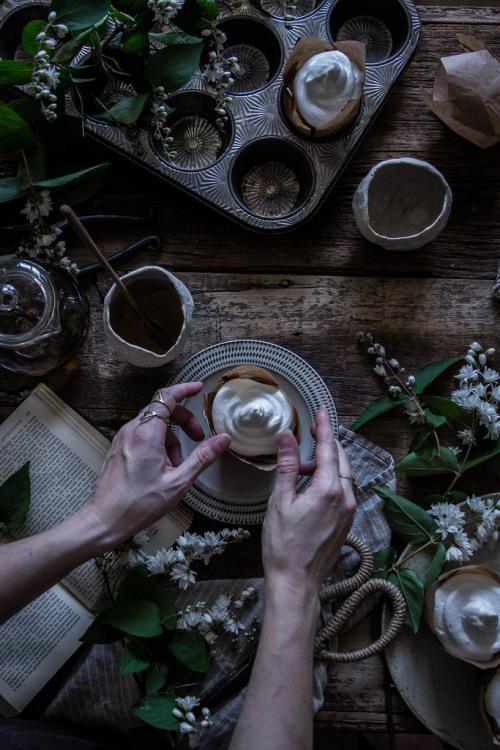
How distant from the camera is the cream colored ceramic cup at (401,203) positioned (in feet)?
3.72

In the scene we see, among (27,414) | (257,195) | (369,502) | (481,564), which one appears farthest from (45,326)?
(481,564)

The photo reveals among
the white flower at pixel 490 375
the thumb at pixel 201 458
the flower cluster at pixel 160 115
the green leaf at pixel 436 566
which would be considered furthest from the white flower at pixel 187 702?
the flower cluster at pixel 160 115

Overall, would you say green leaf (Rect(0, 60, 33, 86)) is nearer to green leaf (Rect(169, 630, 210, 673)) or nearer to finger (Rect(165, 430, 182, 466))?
finger (Rect(165, 430, 182, 466))

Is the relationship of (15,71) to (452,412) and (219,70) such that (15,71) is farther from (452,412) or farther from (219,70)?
(452,412)

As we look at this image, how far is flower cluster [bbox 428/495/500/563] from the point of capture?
3.53 ft

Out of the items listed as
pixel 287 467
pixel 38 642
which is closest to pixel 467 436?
pixel 287 467

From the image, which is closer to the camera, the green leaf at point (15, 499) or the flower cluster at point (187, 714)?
the flower cluster at point (187, 714)

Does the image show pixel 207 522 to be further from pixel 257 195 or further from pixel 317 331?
pixel 257 195

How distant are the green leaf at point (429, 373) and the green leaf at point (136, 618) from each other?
2.18 feet

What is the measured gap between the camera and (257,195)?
4.17ft

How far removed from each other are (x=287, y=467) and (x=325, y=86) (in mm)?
707

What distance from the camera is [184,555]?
43.6 inches

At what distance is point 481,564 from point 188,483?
0.58 metres

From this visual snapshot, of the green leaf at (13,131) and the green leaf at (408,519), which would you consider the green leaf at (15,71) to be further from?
the green leaf at (408,519)
